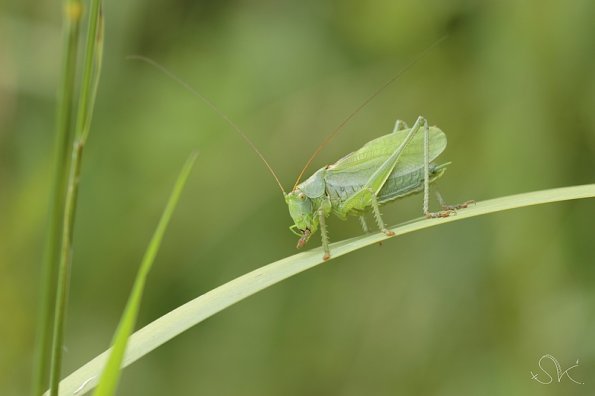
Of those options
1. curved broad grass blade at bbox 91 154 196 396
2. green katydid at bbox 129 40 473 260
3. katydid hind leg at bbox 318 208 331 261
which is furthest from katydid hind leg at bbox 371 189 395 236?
curved broad grass blade at bbox 91 154 196 396

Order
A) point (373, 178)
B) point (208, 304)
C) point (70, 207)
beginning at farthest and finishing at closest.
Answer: point (373, 178) → point (208, 304) → point (70, 207)

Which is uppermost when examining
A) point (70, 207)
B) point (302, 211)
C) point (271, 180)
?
point (70, 207)

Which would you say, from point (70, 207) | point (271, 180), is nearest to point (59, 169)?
point (70, 207)

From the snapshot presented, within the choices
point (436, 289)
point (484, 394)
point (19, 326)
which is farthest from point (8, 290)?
point (484, 394)

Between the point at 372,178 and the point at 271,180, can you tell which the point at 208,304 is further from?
the point at 271,180

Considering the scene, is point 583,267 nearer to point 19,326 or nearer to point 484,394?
point 484,394
